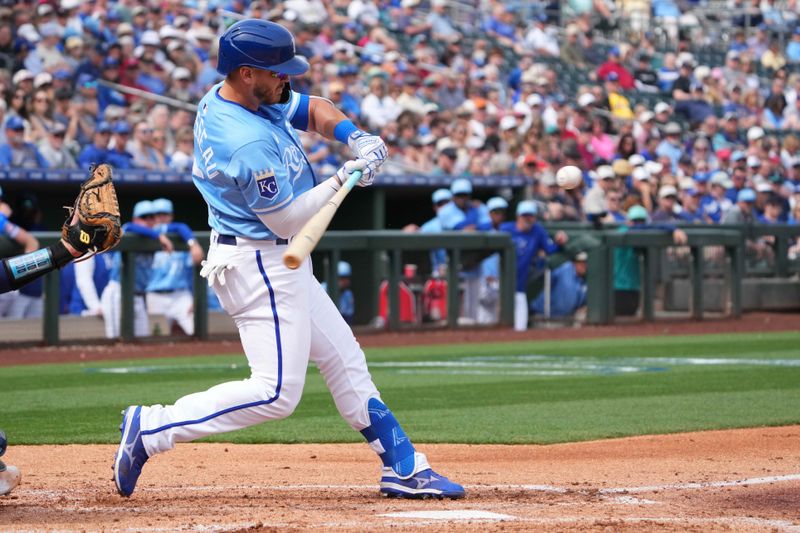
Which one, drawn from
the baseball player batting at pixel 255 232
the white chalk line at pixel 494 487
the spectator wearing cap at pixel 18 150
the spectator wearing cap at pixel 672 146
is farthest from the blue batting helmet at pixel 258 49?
the spectator wearing cap at pixel 672 146

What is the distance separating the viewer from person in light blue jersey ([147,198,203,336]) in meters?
12.8

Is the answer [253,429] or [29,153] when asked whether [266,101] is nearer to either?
[253,429]

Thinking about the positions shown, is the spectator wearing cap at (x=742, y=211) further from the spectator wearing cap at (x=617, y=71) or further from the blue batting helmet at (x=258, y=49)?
the blue batting helmet at (x=258, y=49)

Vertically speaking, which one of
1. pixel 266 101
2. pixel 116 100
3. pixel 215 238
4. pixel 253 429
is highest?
pixel 116 100

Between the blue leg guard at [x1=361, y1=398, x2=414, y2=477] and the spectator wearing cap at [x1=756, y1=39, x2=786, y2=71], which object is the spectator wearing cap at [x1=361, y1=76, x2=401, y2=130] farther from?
the blue leg guard at [x1=361, y1=398, x2=414, y2=477]

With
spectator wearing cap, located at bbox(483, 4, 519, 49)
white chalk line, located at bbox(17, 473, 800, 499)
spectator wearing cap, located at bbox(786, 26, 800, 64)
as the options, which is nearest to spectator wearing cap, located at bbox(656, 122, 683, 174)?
spectator wearing cap, located at bbox(483, 4, 519, 49)

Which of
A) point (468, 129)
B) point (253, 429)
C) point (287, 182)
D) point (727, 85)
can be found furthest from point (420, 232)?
point (727, 85)

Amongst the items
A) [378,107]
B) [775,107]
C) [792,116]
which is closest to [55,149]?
[378,107]

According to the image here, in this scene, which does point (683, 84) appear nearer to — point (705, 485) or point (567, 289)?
point (567, 289)

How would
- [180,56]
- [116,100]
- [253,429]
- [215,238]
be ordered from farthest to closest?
[180,56], [116,100], [253,429], [215,238]

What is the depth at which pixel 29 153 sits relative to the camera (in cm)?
1339

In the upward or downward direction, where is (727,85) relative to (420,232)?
upward

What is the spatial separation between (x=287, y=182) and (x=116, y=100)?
1062 centimetres

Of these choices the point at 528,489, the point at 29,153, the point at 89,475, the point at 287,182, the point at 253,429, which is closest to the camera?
the point at 287,182
